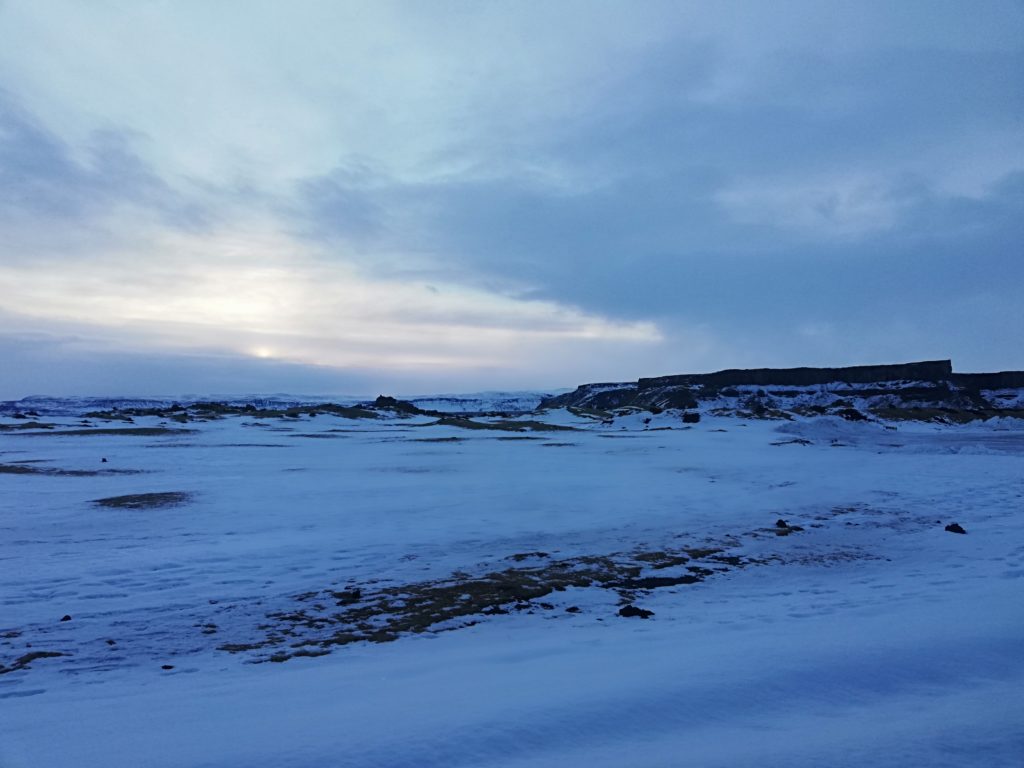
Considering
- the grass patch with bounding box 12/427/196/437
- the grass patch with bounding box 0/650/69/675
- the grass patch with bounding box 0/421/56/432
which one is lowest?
the grass patch with bounding box 0/650/69/675

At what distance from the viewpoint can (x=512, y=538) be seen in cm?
929

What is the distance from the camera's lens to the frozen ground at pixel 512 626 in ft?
10.7

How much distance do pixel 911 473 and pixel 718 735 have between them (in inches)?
636

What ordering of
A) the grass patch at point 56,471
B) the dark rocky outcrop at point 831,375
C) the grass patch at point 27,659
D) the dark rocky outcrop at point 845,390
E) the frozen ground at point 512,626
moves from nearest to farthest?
1. the frozen ground at point 512,626
2. the grass patch at point 27,659
3. the grass patch at point 56,471
4. the dark rocky outcrop at point 845,390
5. the dark rocky outcrop at point 831,375

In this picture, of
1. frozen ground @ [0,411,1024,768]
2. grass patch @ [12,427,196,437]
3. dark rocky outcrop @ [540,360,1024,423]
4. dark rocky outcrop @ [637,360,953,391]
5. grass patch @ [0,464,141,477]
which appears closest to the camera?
frozen ground @ [0,411,1024,768]

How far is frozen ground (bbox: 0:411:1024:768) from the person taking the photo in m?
3.25

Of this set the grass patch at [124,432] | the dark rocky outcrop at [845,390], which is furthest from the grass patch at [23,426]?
the dark rocky outcrop at [845,390]

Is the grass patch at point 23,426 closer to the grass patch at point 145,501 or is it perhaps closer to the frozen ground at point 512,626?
the frozen ground at point 512,626

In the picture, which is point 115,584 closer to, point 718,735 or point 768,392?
point 718,735

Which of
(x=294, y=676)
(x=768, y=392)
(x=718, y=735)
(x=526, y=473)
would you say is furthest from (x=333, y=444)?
(x=768, y=392)

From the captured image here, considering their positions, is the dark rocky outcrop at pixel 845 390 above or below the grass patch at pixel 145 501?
above

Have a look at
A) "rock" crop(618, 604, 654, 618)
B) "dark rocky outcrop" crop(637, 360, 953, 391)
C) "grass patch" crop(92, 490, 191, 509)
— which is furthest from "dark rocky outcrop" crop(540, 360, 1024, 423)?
"rock" crop(618, 604, 654, 618)

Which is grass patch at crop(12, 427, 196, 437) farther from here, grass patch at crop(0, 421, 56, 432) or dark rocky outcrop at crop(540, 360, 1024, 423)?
dark rocky outcrop at crop(540, 360, 1024, 423)

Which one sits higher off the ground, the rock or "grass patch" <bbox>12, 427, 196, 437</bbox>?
"grass patch" <bbox>12, 427, 196, 437</bbox>
